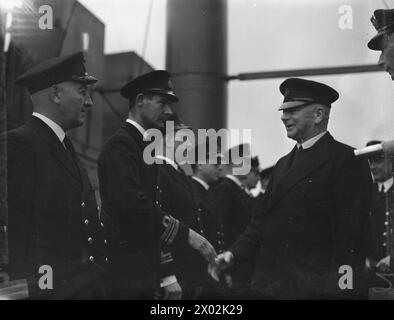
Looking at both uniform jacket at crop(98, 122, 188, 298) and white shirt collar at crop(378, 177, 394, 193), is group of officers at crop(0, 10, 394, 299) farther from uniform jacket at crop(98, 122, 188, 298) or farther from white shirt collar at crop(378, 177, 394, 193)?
white shirt collar at crop(378, 177, 394, 193)

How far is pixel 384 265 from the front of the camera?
9.11 ft

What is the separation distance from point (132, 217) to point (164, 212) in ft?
0.68

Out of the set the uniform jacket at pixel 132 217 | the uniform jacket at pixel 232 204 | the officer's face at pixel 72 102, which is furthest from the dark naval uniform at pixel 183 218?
the officer's face at pixel 72 102

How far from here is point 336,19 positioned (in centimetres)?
303

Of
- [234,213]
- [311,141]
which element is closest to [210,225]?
[234,213]

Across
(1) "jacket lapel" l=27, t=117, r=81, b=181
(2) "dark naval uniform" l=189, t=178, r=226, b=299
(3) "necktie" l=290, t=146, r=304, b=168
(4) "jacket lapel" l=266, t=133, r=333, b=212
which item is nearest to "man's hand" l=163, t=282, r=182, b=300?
(2) "dark naval uniform" l=189, t=178, r=226, b=299

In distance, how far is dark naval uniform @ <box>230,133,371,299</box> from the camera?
8.69 ft

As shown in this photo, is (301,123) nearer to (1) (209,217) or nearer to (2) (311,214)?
(2) (311,214)

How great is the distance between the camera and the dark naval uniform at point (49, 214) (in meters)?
2.45

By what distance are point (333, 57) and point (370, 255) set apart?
3.69 feet

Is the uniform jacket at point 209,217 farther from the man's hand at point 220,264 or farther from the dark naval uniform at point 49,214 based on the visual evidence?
the dark naval uniform at point 49,214

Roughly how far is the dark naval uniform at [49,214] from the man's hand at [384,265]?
4.86 ft

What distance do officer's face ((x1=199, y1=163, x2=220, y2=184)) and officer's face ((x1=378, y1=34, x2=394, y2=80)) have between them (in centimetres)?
142
